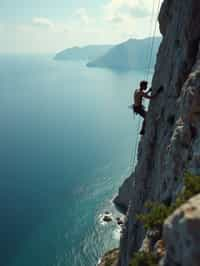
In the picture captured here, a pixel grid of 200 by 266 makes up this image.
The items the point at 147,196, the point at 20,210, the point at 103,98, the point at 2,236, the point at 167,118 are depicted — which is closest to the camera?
the point at 167,118

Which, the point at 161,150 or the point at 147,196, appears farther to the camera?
the point at 147,196

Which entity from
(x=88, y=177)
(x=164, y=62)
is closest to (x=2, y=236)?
(x=88, y=177)

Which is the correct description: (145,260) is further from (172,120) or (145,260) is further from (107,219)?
(107,219)

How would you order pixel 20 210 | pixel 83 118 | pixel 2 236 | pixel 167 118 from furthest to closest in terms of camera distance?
pixel 83 118 < pixel 20 210 < pixel 2 236 < pixel 167 118

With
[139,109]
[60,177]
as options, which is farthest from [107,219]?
[139,109]

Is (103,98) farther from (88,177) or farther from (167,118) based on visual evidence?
(167,118)

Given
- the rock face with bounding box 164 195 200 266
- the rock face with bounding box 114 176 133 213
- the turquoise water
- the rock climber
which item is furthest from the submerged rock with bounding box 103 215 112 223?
the rock face with bounding box 164 195 200 266

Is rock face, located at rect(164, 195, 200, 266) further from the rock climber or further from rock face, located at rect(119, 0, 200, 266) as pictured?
the rock climber

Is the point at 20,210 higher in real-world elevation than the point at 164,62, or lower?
lower
